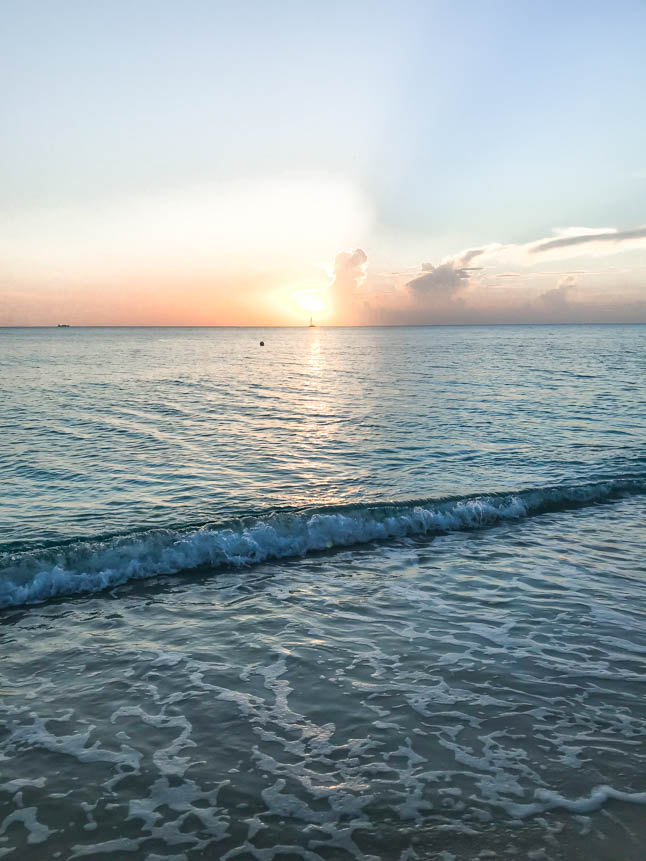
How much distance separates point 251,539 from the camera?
15.0 m

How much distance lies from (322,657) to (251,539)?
237 inches

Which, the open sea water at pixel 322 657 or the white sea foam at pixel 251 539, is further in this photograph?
the white sea foam at pixel 251 539

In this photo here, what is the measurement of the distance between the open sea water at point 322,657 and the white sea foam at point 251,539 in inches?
2.7

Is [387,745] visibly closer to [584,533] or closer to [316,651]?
[316,651]

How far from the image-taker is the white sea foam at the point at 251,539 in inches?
505

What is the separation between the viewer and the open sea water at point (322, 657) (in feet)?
19.8

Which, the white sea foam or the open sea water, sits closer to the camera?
the open sea water

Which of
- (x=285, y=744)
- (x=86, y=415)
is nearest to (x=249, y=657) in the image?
(x=285, y=744)

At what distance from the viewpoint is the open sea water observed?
6031 millimetres

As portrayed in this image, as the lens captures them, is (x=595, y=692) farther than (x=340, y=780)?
Yes

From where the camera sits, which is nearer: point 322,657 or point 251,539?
point 322,657

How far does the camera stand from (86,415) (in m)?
34.6

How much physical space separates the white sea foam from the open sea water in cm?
7

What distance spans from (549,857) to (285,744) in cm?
310
